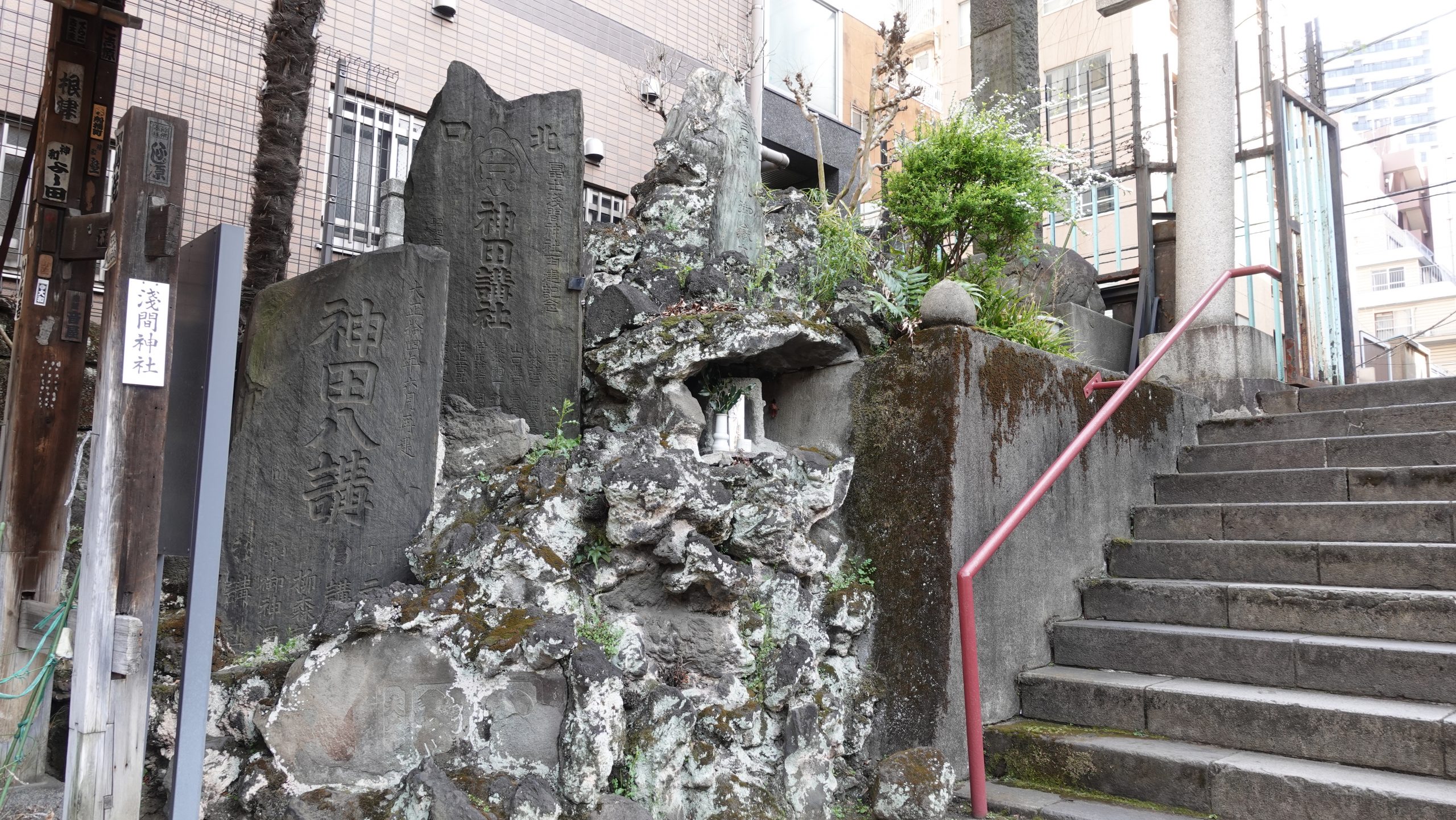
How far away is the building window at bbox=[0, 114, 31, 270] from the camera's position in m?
6.79

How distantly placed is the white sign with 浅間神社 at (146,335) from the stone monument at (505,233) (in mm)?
2417

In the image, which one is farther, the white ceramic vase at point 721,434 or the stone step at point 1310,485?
the white ceramic vase at point 721,434

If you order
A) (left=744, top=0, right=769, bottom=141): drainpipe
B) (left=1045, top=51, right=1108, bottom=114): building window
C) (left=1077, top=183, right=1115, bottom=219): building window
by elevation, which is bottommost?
(left=1077, top=183, right=1115, bottom=219): building window

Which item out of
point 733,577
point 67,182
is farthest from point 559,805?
point 67,182

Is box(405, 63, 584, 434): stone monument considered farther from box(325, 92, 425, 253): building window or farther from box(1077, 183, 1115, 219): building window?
box(1077, 183, 1115, 219): building window

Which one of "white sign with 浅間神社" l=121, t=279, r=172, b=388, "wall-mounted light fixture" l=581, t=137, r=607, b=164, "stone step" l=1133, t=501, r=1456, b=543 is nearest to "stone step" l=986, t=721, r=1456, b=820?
"stone step" l=1133, t=501, r=1456, b=543

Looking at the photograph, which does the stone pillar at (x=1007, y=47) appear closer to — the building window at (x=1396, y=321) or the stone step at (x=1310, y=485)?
the stone step at (x=1310, y=485)

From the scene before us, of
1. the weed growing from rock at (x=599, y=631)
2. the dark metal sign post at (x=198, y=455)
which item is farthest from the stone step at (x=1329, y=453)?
the dark metal sign post at (x=198, y=455)

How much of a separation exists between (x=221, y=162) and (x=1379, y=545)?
8485mm

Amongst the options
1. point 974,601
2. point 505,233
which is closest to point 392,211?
point 505,233

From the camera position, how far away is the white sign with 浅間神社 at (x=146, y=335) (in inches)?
115

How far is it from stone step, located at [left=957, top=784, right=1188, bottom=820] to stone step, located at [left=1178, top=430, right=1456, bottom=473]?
118 inches

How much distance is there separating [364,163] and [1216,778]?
26.6ft

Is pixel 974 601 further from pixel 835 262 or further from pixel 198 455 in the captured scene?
pixel 198 455
